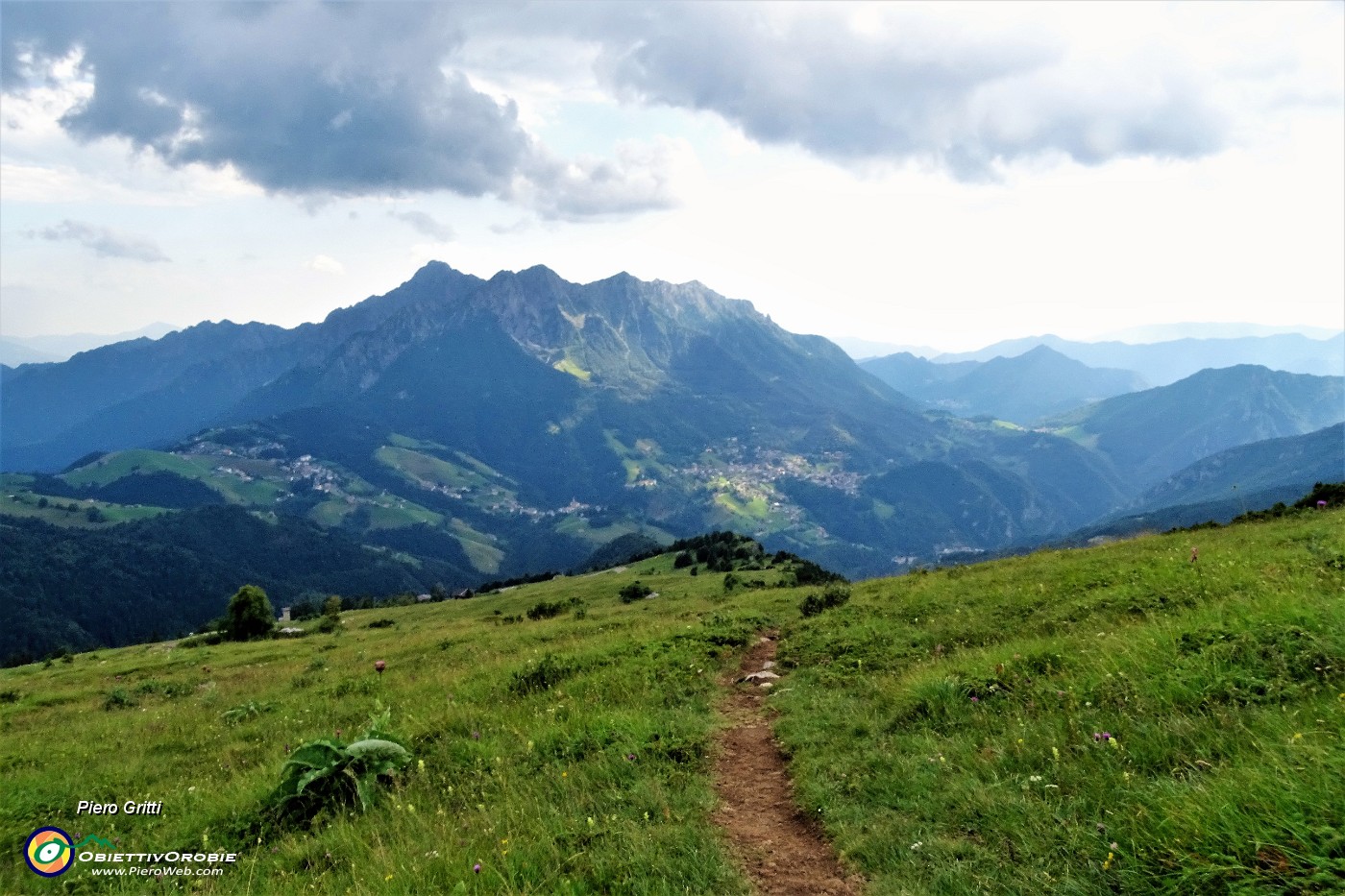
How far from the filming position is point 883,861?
22.3 ft

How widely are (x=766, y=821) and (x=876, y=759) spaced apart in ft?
6.55

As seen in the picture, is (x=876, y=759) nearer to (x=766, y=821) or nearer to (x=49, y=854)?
(x=766, y=821)

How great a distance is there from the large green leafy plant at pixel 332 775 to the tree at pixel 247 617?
56.1 meters

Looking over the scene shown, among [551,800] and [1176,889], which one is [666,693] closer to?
[551,800]

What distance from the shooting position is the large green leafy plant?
29.8ft

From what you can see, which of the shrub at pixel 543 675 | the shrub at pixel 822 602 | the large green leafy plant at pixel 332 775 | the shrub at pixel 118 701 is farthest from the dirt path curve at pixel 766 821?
the shrub at pixel 118 701

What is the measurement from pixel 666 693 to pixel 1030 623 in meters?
8.49

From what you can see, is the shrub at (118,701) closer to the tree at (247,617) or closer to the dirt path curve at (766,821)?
the dirt path curve at (766,821)

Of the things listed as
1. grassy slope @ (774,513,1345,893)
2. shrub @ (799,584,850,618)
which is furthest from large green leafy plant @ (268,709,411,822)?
shrub @ (799,584,850,618)

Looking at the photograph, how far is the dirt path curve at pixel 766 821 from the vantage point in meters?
6.79

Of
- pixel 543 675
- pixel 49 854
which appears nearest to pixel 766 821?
Result: pixel 543 675

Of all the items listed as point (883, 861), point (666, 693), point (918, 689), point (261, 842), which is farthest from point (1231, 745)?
point (261, 842)

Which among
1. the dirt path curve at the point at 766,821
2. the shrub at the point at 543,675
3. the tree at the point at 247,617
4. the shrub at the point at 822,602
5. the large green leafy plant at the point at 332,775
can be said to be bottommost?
the tree at the point at 247,617

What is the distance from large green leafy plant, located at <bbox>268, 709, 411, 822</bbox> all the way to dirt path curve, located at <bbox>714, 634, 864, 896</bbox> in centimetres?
491
